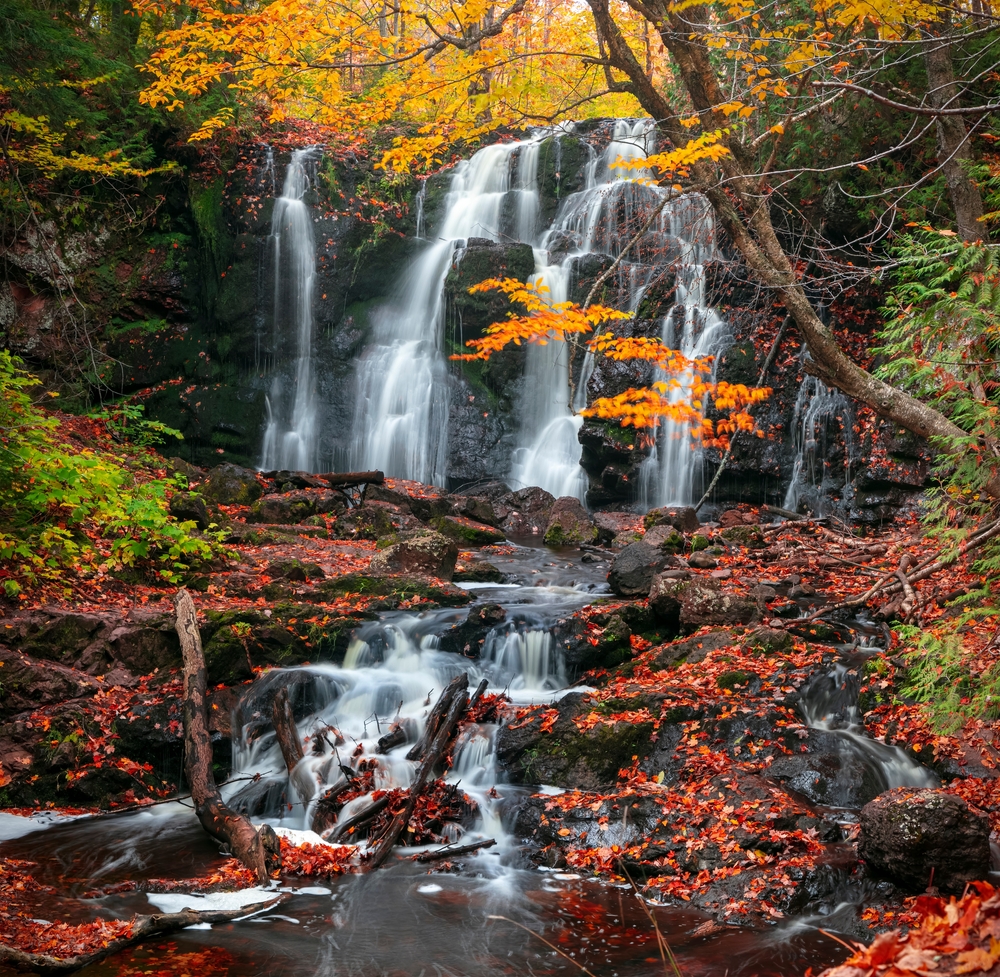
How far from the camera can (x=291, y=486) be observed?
1419cm

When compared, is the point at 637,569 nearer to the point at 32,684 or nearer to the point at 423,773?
the point at 423,773

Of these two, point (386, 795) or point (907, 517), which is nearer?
point (386, 795)

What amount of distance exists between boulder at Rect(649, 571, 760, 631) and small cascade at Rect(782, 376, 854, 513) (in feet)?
20.8

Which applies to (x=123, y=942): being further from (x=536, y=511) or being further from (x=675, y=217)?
(x=675, y=217)

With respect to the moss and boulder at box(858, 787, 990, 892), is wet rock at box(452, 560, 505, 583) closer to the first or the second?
the moss

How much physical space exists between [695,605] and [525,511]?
23.3 feet

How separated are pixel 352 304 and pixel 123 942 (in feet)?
50.7

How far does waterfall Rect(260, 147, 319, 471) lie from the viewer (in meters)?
17.1

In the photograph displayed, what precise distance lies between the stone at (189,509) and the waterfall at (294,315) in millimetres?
6602

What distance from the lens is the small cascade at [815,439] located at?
13540 mm

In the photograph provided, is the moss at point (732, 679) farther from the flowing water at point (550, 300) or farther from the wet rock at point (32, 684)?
the flowing water at point (550, 300)

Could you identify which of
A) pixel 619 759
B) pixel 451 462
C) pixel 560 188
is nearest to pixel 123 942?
pixel 619 759

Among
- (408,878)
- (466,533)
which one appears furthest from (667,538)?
(408,878)

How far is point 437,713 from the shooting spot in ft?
22.5
